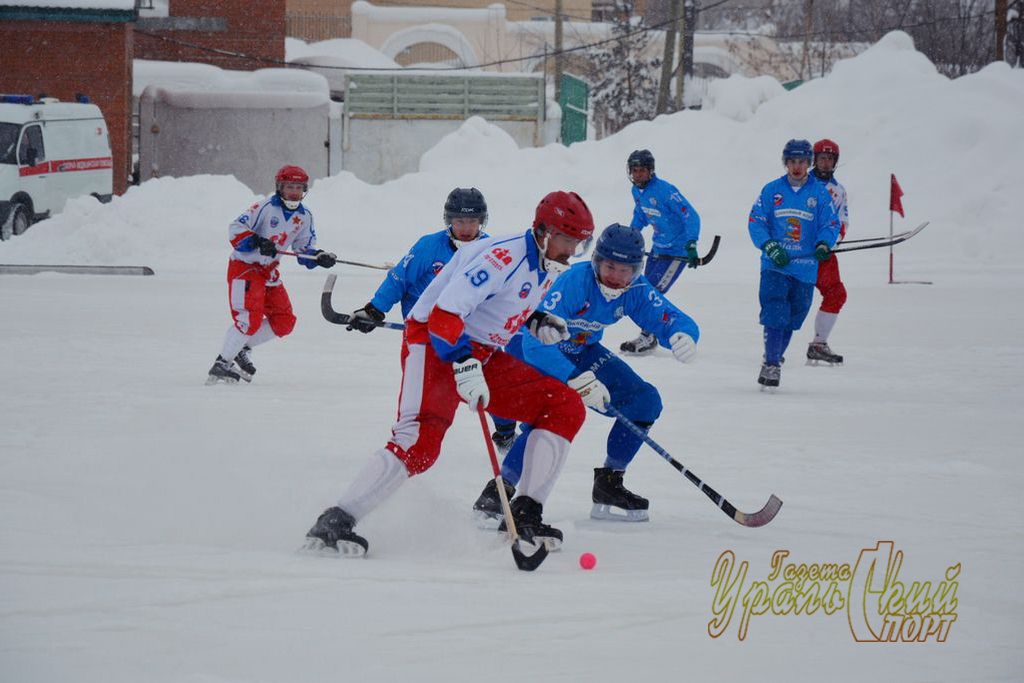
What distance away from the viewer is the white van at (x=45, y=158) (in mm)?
17469

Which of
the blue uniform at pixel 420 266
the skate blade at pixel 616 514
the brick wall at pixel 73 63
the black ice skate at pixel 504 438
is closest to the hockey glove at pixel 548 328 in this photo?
the skate blade at pixel 616 514

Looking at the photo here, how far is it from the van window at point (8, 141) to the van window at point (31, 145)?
0.09 metres

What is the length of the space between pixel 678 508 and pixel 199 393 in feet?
13.1

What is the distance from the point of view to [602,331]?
5551mm

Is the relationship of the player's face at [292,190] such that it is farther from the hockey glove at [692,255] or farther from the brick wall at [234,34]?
the brick wall at [234,34]

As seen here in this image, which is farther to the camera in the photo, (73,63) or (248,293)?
(73,63)

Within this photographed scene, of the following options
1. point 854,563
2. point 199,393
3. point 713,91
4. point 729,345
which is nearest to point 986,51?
point 713,91

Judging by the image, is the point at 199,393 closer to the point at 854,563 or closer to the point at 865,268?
the point at 854,563

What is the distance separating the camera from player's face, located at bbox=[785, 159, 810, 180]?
9.34 m

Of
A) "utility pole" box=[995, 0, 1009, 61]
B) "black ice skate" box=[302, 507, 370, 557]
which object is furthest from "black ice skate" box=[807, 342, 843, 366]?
"utility pole" box=[995, 0, 1009, 61]

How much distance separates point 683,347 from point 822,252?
13.6ft

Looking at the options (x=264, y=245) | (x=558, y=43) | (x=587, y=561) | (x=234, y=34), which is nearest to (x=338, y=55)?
(x=234, y=34)

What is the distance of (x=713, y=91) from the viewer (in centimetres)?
2600

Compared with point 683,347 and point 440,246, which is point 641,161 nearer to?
point 440,246
